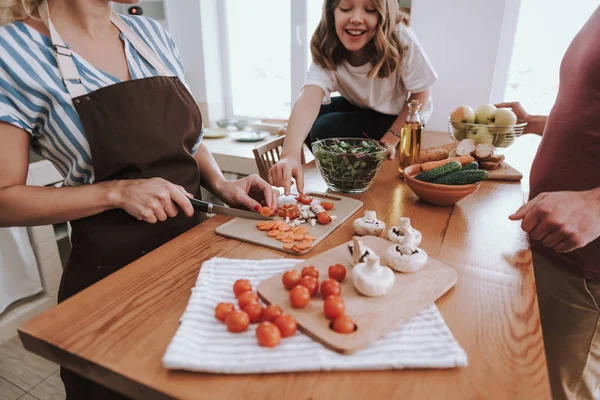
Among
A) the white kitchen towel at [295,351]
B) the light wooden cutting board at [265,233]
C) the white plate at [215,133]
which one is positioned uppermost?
the white kitchen towel at [295,351]

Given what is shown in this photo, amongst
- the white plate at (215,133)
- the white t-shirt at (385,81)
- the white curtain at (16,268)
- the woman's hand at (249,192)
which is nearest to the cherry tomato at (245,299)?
the woman's hand at (249,192)

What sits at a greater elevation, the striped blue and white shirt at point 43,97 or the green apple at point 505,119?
the striped blue and white shirt at point 43,97

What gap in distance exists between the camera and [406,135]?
130cm

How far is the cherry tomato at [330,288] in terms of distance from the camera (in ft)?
2.16

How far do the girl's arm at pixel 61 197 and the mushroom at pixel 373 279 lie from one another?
426 mm

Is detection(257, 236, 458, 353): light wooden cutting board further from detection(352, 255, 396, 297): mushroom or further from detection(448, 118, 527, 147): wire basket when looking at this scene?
detection(448, 118, 527, 147): wire basket

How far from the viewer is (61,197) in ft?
2.84

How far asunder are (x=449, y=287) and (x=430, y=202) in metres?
0.44

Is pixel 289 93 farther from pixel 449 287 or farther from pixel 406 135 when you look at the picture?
pixel 449 287

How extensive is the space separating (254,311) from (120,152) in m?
0.54

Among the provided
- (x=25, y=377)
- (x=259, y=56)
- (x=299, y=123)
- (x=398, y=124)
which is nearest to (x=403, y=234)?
(x=299, y=123)

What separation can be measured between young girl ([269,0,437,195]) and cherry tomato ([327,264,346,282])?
67cm

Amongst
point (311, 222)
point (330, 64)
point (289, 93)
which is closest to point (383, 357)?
point (311, 222)

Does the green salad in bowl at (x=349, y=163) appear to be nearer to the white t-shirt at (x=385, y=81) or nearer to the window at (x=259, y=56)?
the white t-shirt at (x=385, y=81)
